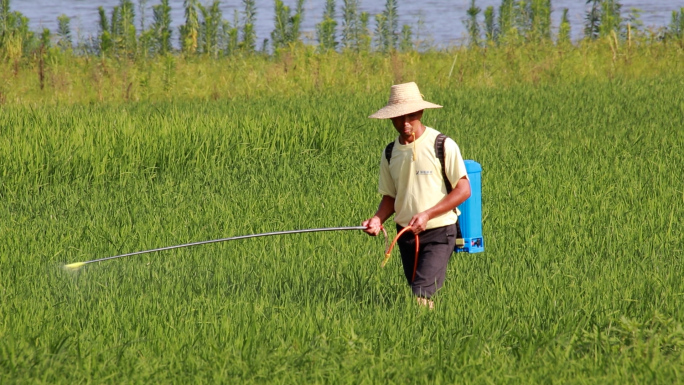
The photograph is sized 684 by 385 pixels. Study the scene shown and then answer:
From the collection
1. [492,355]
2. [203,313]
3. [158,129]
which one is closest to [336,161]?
[158,129]

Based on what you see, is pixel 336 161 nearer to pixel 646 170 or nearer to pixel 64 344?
pixel 646 170

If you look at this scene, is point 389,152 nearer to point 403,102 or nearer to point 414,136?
point 414,136

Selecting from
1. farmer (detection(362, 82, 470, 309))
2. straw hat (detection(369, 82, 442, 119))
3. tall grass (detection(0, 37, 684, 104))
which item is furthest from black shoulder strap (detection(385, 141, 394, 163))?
tall grass (detection(0, 37, 684, 104))

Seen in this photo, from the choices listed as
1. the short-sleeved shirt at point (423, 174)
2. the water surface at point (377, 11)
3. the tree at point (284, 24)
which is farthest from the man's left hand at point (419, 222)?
the water surface at point (377, 11)

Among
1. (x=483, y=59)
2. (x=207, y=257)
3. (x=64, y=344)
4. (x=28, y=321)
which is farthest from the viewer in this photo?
(x=483, y=59)

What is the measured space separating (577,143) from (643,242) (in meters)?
3.81

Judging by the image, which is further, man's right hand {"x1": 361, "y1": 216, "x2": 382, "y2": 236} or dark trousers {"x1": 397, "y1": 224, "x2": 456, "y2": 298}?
dark trousers {"x1": 397, "y1": 224, "x2": 456, "y2": 298}

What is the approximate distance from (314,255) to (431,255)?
1298 mm

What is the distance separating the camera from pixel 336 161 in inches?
361

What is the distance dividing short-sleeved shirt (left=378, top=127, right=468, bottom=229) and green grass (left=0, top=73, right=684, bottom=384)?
52cm

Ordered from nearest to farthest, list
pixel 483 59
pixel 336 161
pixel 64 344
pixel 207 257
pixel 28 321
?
pixel 64 344 < pixel 28 321 < pixel 207 257 < pixel 336 161 < pixel 483 59

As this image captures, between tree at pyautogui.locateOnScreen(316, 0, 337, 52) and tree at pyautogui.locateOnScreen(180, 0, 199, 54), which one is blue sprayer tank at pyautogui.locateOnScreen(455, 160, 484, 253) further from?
tree at pyautogui.locateOnScreen(180, 0, 199, 54)

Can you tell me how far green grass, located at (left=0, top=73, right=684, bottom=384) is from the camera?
3.95 m

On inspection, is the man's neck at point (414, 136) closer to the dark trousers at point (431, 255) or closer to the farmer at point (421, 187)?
the farmer at point (421, 187)
